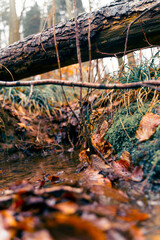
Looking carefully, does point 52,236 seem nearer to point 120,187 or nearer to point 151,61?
point 120,187

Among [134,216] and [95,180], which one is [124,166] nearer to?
[95,180]

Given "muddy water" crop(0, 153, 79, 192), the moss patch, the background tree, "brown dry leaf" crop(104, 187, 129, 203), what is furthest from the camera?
the background tree

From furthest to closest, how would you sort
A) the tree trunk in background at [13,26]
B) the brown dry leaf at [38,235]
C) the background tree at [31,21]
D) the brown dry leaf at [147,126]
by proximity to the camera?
the background tree at [31,21]
the tree trunk in background at [13,26]
the brown dry leaf at [147,126]
the brown dry leaf at [38,235]

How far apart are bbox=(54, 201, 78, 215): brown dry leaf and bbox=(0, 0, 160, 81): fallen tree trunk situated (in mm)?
1316

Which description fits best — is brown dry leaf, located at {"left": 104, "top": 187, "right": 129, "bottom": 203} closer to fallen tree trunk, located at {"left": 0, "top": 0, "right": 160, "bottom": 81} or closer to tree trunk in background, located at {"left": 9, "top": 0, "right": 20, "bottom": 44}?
fallen tree trunk, located at {"left": 0, "top": 0, "right": 160, "bottom": 81}

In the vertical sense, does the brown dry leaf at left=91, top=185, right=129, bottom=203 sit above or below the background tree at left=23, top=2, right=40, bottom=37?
below

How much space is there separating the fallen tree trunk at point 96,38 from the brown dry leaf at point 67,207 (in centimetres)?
132

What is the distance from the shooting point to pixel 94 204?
66cm

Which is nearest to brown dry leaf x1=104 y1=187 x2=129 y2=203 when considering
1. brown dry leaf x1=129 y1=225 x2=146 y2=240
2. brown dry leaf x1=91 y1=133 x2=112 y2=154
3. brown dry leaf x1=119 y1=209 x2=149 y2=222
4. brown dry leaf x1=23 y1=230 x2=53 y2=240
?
brown dry leaf x1=119 y1=209 x2=149 y2=222

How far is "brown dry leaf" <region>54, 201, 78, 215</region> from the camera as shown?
0.56 metres

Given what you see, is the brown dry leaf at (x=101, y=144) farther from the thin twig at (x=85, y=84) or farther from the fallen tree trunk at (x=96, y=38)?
the fallen tree trunk at (x=96, y=38)

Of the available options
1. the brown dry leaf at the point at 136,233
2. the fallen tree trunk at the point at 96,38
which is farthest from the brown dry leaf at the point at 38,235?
the fallen tree trunk at the point at 96,38

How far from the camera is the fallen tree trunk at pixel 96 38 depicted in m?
1.67

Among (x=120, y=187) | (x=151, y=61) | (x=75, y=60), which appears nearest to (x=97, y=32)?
(x=75, y=60)
